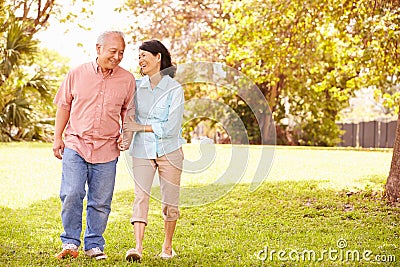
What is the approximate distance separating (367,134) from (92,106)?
76.2ft

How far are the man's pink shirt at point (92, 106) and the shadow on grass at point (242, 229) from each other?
0.80m

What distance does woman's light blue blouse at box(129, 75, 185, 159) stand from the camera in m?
4.51

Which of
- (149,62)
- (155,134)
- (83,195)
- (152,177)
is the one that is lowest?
(83,195)

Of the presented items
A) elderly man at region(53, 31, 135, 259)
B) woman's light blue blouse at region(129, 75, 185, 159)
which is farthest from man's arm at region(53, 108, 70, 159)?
woman's light blue blouse at region(129, 75, 185, 159)

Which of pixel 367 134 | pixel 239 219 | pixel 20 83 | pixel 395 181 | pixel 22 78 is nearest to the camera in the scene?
pixel 239 219

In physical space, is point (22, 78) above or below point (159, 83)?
above

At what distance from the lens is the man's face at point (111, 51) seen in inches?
179

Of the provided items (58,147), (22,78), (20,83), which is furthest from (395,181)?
(22,78)

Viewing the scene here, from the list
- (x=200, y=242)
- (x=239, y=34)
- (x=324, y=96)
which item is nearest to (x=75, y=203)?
(x=200, y=242)

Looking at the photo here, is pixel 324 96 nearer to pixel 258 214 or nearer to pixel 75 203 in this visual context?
pixel 258 214

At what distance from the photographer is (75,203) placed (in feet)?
15.2

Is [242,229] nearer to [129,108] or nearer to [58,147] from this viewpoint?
[129,108]

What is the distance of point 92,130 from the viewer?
4641mm

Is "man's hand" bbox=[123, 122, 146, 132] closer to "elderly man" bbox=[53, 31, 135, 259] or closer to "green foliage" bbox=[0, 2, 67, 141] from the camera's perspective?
"elderly man" bbox=[53, 31, 135, 259]
